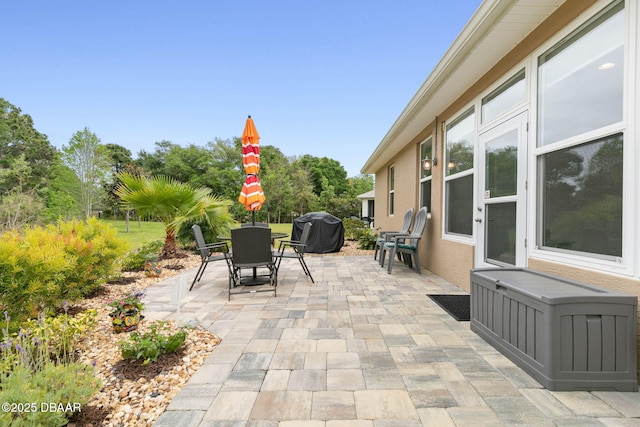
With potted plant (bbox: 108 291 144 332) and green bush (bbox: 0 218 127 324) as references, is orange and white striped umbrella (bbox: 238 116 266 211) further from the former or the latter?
potted plant (bbox: 108 291 144 332)

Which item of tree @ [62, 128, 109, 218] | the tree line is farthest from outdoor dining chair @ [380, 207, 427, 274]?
tree @ [62, 128, 109, 218]

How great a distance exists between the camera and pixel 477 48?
315 cm

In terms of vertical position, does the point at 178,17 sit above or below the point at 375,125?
below

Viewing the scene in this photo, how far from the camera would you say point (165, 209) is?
6328 mm

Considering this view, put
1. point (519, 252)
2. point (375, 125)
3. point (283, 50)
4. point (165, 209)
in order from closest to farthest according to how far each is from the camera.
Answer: point (519, 252)
point (165, 209)
point (283, 50)
point (375, 125)

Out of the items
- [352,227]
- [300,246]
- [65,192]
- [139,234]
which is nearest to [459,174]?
[300,246]

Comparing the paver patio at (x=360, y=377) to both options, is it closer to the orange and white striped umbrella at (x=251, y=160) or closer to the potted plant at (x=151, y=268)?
the potted plant at (x=151, y=268)

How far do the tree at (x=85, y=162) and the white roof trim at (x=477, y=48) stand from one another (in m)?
15.7

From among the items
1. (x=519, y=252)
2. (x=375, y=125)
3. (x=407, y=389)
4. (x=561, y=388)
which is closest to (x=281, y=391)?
(x=407, y=389)

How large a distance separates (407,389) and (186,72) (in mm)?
15084

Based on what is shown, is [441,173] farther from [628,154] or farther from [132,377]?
[132,377]

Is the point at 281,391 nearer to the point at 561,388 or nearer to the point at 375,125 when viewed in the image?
the point at 561,388

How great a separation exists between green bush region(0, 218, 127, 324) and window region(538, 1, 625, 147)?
4.26 metres

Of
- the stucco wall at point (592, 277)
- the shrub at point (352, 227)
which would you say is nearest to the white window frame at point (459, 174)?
the stucco wall at point (592, 277)
